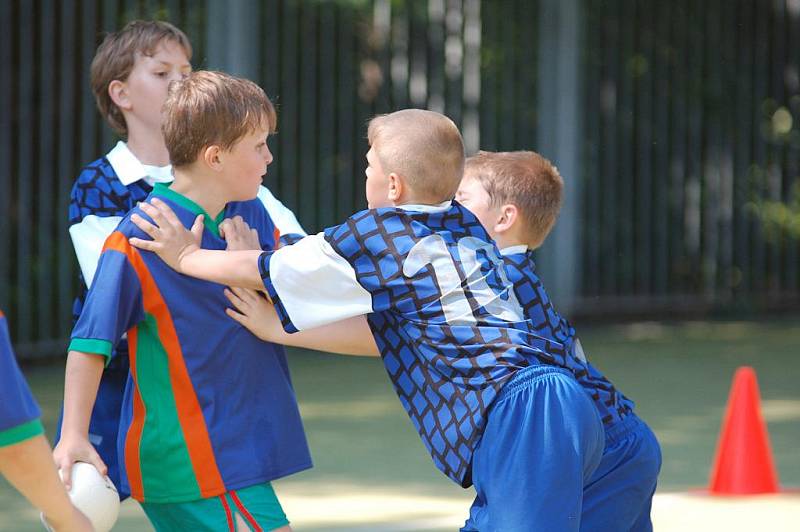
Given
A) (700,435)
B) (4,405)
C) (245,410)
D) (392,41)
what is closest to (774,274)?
(392,41)

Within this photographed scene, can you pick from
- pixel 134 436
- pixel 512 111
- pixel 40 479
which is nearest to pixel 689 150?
pixel 512 111

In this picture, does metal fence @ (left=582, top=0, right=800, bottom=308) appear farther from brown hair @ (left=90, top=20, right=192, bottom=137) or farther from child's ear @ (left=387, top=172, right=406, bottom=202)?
child's ear @ (left=387, top=172, right=406, bottom=202)

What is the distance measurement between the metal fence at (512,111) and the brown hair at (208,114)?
5.90 m

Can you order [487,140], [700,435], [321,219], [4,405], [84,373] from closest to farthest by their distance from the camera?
[4,405] < [84,373] < [700,435] < [321,219] < [487,140]

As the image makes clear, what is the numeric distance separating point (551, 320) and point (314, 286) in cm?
59

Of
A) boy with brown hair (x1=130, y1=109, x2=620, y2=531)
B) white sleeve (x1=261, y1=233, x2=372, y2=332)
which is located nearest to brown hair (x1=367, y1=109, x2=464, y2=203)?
boy with brown hair (x1=130, y1=109, x2=620, y2=531)

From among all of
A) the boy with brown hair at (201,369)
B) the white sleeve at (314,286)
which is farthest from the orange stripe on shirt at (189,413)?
the white sleeve at (314,286)

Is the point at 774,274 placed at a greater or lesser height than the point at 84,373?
lesser

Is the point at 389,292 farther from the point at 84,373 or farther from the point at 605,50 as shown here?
the point at 605,50

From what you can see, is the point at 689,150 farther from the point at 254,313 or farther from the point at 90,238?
the point at 254,313

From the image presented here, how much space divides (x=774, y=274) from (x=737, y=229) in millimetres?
A: 575

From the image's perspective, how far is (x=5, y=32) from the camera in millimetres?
8867

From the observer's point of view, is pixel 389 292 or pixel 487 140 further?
pixel 487 140

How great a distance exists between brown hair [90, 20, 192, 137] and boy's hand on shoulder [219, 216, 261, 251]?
0.74 meters
